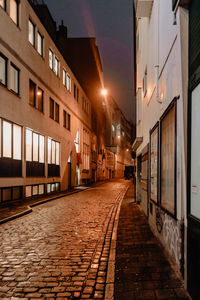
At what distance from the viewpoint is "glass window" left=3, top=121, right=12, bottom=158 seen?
48.4 feet

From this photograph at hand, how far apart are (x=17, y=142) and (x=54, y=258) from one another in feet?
37.1

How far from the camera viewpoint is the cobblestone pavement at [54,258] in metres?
4.47

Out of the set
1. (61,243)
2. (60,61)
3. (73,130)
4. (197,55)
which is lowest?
(61,243)

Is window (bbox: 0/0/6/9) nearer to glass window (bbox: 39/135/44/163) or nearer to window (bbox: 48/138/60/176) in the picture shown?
glass window (bbox: 39/135/44/163)

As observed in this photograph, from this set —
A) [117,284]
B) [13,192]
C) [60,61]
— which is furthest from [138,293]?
[60,61]

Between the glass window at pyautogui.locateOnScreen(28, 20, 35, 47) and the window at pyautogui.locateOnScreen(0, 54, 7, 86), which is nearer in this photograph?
the window at pyautogui.locateOnScreen(0, 54, 7, 86)

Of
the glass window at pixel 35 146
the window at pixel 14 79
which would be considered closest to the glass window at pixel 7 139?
the window at pixel 14 79

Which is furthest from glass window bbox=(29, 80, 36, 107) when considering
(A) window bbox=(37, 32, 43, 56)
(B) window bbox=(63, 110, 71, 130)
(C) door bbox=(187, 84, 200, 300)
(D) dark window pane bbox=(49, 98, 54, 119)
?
(C) door bbox=(187, 84, 200, 300)

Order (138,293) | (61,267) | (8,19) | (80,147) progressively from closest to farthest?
(138,293), (61,267), (8,19), (80,147)

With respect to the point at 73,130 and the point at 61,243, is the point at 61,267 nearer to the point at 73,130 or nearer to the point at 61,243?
the point at 61,243

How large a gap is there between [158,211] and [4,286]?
→ 3.92m

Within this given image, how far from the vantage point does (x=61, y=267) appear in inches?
218

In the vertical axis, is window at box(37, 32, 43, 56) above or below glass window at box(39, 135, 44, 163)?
above

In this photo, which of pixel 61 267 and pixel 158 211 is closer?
pixel 61 267
